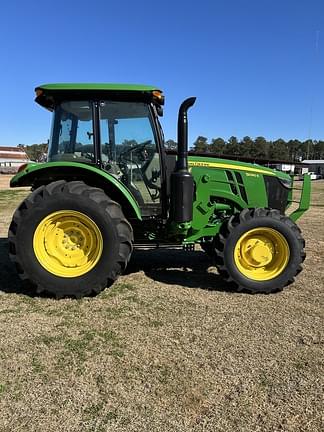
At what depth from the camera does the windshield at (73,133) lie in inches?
192

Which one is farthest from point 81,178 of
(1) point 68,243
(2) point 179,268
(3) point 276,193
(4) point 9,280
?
(3) point 276,193

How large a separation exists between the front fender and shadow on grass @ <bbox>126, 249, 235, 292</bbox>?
1038mm

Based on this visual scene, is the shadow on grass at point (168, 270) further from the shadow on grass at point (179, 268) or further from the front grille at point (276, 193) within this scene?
the front grille at point (276, 193)

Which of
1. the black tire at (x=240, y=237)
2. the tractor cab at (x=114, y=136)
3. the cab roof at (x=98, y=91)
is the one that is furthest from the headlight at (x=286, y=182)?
the cab roof at (x=98, y=91)

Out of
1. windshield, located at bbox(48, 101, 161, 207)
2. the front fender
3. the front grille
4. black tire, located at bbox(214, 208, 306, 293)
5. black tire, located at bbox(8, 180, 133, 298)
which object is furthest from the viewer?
the front grille

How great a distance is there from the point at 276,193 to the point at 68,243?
285cm

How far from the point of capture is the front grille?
5531 millimetres

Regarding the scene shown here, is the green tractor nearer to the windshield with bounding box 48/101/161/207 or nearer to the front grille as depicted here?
the windshield with bounding box 48/101/161/207

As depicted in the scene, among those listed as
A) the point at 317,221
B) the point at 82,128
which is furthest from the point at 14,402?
the point at 317,221

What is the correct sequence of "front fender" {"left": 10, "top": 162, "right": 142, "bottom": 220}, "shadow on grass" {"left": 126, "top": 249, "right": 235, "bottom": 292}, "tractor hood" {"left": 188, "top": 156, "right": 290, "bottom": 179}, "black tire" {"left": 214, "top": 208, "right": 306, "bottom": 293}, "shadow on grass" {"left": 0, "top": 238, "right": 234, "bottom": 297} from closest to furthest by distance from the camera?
1. "front fender" {"left": 10, "top": 162, "right": 142, "bottom": 220}
2. "black tire" {"left": 214, "top": 208, "right": 306, "bottom": 293}
3. "shadow on grass" {"left": 0, "top": 238, "right": 234, "bottom": 297}
4. "shadow on grass" {"left": 126, "top": 249, "right": 235, "bottom": 292}
5. "tractor hood" {"left": 188, "top": 156, "right": 290, "bottom": 179}

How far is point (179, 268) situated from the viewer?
19.3 feet

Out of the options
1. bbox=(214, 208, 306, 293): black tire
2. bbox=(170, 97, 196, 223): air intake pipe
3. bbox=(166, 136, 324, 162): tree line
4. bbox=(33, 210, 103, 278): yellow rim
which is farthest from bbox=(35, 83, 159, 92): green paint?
bbox=(166, 136, 324, 162): tree line

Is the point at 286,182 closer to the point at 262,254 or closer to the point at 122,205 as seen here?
the point at 262,254

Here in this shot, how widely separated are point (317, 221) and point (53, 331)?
28.0ft
